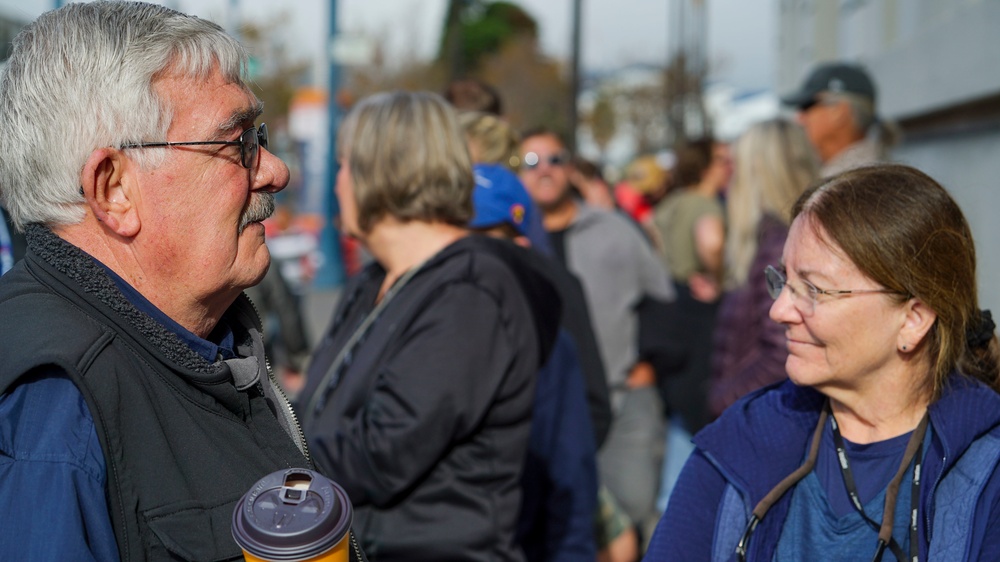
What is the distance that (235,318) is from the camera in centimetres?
190

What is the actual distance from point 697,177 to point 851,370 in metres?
6.31

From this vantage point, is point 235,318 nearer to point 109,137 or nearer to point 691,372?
point 109,137

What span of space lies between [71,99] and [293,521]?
770 millimetres

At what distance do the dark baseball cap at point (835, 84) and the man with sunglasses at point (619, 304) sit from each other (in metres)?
1.16

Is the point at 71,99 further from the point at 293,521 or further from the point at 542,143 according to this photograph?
the point at 542,143

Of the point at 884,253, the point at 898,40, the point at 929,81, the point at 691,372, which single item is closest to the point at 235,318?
the point at 884,253

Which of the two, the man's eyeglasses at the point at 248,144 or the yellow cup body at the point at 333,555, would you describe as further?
the man's eyeglasses at the point at 248,144

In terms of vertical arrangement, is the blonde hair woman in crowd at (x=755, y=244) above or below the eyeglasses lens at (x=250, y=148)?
below

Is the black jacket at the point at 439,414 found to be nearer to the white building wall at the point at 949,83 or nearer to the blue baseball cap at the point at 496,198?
the blue baseball cap at the point at 496,198

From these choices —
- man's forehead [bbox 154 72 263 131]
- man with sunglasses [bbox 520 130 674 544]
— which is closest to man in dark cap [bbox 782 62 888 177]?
man with sunglasses [bbox 520 130 674 544]

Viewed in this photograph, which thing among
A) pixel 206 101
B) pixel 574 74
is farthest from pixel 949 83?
pixel 574 74

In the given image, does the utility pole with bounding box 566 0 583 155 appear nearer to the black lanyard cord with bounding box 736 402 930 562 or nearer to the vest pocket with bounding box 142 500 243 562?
the black lanyard cord with bounding box 736 402 930 562

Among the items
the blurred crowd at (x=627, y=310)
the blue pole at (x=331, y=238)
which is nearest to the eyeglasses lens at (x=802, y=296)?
the blurred crowd at (x=627, y=310)

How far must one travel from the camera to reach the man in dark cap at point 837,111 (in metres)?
4.50
